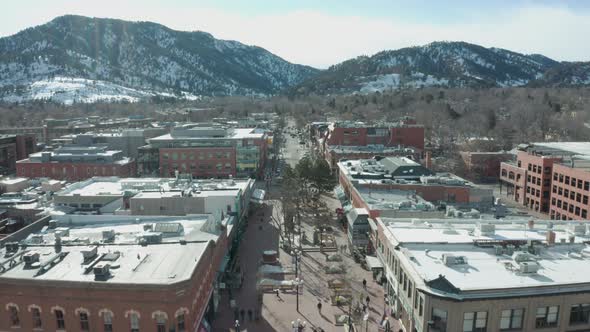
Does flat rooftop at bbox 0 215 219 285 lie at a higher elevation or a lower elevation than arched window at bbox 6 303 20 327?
higher

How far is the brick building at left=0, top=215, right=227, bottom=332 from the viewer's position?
2361 cm

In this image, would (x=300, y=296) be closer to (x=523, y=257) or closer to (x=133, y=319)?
(x=133, y=319)

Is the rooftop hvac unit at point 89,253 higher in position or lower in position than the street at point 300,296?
higher

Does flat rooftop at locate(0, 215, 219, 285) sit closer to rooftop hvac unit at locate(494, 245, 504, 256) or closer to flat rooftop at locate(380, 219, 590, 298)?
flat rooftop at locate(380, 219, 590, 298)

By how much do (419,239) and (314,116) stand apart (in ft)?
505

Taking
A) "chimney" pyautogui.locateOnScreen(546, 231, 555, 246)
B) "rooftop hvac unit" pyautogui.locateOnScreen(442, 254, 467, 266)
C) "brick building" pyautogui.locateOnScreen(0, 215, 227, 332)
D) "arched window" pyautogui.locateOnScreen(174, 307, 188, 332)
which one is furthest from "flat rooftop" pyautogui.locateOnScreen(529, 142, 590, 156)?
"arched window" pyautogui.locateOnScreen(174, 307, 188, 332)

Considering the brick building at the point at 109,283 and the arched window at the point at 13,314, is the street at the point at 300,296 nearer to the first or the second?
the brick building at the point at 109,283

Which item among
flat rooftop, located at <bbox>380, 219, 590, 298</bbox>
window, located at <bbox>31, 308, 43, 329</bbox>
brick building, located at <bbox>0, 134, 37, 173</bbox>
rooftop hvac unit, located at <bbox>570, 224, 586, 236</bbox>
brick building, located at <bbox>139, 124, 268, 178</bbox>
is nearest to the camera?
flat rooftop, located at <bbox>380, 219, 590, 298</bbox>

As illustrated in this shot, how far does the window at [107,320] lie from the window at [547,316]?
75.2 feet

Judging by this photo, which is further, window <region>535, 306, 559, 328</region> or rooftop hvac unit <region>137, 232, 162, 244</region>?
rooftop hvac unit <region>137, 232, 162, 244</region>

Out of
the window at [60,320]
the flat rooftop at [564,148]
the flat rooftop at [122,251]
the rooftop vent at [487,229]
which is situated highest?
the flat rooftop at [564,148]

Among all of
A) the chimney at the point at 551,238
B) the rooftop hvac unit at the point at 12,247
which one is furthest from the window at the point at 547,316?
the rooftop hvac unit at the point at 12,247

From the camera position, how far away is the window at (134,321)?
23.8 m

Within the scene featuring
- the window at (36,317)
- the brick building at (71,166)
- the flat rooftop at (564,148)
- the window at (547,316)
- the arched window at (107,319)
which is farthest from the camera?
the brick building at (71,166)
